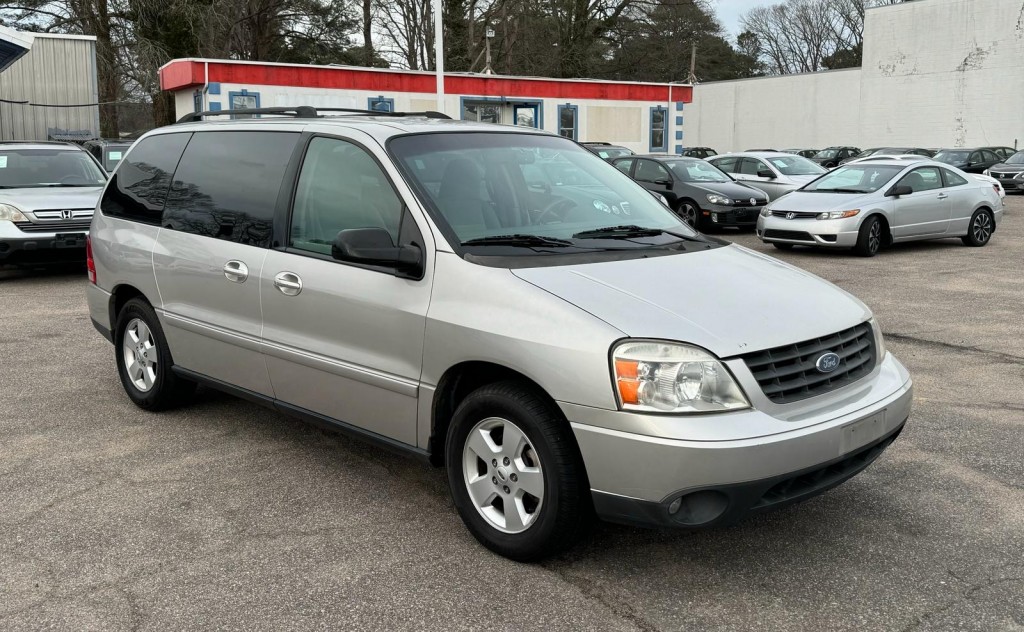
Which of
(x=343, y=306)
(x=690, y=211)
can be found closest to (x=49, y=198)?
(x=343, y=306)

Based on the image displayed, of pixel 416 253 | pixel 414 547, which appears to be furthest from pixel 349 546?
pixel 416 253

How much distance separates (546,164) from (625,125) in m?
30.8

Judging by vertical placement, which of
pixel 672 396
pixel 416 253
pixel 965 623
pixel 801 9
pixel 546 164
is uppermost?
pixel 801 9

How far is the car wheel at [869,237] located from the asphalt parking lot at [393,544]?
7.94 meters

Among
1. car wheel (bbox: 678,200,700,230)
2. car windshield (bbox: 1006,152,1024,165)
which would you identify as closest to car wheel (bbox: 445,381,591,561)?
car wheel (bbox: 678,200,700,230)

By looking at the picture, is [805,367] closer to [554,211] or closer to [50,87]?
[554,211]

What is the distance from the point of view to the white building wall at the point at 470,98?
85.4ft

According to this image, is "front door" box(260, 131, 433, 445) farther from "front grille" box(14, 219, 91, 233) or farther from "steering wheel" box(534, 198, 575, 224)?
"front grille" box(14, 219, 91, 233)

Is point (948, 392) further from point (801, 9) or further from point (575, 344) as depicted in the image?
point (801, 9)

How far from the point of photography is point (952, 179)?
48.2 feet

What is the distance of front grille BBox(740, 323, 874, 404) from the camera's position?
3.30 m

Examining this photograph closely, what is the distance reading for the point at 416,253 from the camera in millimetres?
3848

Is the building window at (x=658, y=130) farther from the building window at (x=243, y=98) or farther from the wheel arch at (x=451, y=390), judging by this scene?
the wheel arch at (x=451, y=390)

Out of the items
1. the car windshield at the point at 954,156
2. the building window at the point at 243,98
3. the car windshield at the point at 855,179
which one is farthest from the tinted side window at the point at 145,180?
the car windshield at the point at 954,156
